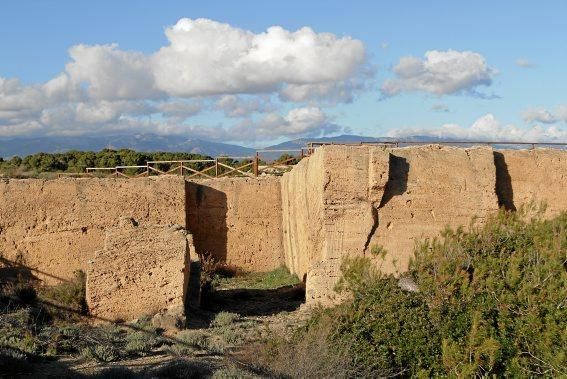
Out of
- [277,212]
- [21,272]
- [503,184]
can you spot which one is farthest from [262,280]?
[503,184]

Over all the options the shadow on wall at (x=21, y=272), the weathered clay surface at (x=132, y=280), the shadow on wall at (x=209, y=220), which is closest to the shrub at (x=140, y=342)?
the weathered clay surface at (x=132, y=280)

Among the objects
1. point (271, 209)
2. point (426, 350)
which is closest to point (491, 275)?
point (426, 350)

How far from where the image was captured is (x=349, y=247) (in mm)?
15945

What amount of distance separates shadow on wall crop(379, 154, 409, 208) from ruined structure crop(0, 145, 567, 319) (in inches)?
1.0

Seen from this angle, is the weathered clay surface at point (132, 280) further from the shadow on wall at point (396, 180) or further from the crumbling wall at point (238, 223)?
the crumbling wall at point (238, 223)

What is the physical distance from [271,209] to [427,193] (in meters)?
7.64

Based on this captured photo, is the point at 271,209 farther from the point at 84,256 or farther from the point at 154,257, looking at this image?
the point at 154,257

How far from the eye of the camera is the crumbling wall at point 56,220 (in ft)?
67.3

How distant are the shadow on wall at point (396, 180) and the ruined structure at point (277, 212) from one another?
1.0 inches

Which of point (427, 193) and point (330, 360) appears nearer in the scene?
point (330, 360)

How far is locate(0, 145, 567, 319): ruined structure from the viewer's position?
1539cm

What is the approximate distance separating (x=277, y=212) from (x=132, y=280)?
8.46 m

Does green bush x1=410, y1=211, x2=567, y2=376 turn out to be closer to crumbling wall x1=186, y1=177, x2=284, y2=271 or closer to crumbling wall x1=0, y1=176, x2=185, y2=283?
crumbling wall x1=186, y1=177, x2=284, y2=271

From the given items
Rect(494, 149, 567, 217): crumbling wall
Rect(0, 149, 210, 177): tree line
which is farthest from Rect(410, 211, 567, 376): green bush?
Rect(0, 149, 210, 177): tree line
